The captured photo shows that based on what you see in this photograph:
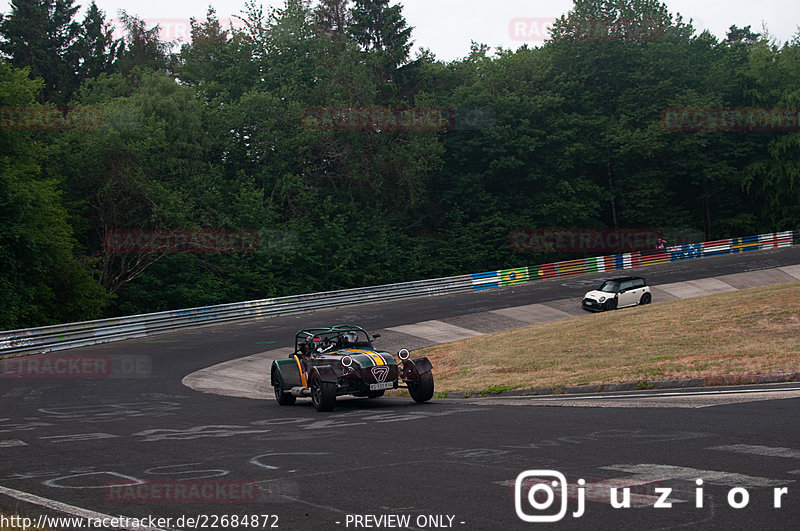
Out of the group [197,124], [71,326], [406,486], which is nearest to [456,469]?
[406,486]

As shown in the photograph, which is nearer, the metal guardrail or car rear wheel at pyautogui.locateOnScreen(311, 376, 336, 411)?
car rear wheel at pyautogui.locateOnScreen(311, 376, 336, 411)

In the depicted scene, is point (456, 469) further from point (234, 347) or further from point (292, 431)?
point (234, 347)

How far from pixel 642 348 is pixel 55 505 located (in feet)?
59.3

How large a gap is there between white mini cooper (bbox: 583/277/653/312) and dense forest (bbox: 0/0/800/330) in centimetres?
2604

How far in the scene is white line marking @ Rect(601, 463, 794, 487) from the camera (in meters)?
6.92

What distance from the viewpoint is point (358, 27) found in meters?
74.7

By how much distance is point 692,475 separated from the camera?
7.38 meters

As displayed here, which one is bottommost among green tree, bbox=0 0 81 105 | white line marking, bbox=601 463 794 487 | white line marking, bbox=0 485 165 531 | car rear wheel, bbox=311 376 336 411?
car rear wheel, bbox=311 376 336 411

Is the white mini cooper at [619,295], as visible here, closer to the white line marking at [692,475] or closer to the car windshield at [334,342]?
the car windshield at [334,342]

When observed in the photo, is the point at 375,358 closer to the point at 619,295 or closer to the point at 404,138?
the point at 619,295

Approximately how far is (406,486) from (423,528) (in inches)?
57.3

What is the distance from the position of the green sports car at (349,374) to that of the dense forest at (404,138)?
36.7 meters

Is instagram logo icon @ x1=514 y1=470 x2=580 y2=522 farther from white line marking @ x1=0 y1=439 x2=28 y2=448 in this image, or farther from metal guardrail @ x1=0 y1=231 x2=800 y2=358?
metal guardrail @ x1=0 y1=231 x2=800 y2=358

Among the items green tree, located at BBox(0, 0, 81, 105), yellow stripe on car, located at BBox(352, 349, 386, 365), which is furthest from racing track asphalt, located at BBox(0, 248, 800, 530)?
green tree, located at BBox(0, 0, 81, 105)
